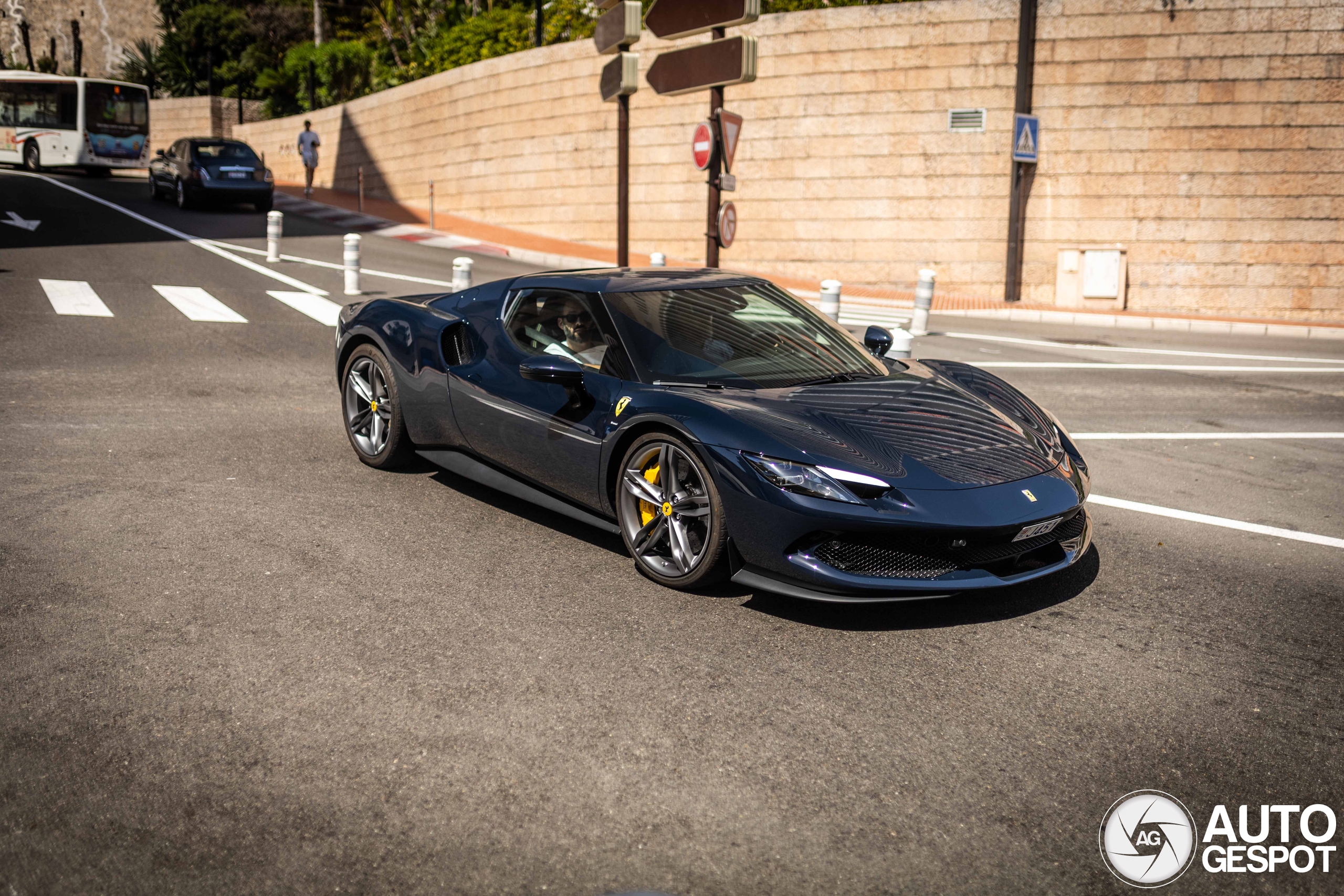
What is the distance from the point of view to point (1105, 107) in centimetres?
1869

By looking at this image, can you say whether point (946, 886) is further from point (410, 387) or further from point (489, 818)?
point (410, 387)

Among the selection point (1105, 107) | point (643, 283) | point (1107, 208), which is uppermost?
point (1105, 107)

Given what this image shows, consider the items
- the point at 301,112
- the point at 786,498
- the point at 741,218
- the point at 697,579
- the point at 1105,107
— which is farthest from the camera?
the point at 301,112

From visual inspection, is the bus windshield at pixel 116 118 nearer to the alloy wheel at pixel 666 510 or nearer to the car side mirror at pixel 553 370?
the car side mirror at pixel 553 370

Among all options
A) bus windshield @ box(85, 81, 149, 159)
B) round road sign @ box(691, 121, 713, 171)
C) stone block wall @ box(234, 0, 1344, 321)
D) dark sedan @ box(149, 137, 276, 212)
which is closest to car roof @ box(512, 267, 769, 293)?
round road sign @ box(691, 121, 713, 171)

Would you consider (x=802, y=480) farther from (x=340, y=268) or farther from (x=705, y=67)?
Answer: (x=340, y=268)

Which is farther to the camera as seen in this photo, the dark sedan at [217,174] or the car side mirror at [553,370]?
the dark sedan at [217,174]

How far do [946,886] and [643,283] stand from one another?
3329mm

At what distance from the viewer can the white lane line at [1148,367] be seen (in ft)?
36.9

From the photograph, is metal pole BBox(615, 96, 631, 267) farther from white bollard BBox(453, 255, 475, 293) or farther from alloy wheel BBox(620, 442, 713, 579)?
alloy wheel BBox(620, 442, 713, 579)

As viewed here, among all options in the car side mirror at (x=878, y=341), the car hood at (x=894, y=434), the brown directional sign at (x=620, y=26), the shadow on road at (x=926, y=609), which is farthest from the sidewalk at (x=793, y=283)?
the shadow on road at (x=926, y=609)

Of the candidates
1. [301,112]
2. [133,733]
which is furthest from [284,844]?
[301,112]

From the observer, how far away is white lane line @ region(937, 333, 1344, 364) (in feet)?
42.4

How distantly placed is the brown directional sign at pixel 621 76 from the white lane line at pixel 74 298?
6.90 metres
